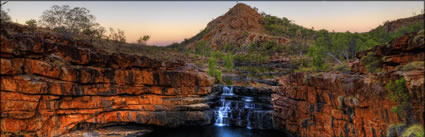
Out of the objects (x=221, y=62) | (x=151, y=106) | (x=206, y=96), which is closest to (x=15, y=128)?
(x=151, y=106)

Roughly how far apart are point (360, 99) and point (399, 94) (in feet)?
12.1

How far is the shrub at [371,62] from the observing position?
1967 centimetres

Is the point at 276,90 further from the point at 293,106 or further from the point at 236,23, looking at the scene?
the point at 236,23

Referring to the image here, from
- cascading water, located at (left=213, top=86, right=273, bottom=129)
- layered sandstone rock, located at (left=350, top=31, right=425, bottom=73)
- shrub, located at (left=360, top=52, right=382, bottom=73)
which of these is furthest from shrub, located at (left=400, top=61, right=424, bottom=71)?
cascading water, located at (left=213, top=86, right=273, bottom=129)

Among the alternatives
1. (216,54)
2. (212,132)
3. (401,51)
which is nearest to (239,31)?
(216,54)

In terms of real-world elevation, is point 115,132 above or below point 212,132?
above

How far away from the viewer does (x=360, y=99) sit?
18.7m

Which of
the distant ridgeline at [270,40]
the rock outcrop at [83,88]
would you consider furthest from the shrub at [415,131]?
the distant ridgeline at [270,40]

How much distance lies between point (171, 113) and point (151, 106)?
303 cm

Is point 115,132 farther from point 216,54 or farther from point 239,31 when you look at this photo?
point 239,31

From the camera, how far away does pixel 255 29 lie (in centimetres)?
10988

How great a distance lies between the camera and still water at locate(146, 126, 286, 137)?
3036cm

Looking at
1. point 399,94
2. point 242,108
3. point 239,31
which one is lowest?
point 242,108

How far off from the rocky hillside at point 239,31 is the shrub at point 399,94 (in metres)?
75.9
